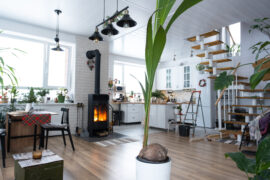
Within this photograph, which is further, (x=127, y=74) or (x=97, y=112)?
(x=127, y=74)

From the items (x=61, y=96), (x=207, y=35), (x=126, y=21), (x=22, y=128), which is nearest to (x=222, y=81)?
(x=126, y=21)

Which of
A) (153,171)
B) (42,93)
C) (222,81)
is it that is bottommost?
(153,171)

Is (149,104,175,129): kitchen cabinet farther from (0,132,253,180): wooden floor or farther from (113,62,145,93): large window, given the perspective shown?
(113,62,145,93): large window

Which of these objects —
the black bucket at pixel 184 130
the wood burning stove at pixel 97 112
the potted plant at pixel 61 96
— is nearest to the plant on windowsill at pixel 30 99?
the potted plant at pixel 61 96

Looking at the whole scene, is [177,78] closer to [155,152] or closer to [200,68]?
[200,68]

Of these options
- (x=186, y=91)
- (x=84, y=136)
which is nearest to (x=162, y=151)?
(x=84, y=136)

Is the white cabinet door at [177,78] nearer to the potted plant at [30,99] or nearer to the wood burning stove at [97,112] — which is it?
the wood burning stove at [97,112]

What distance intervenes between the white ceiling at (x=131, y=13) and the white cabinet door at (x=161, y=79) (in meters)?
3.39

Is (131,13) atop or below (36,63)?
atop

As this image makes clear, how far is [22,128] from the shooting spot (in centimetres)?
355

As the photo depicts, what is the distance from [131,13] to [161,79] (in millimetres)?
4763

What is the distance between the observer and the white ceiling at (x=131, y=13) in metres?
3.62

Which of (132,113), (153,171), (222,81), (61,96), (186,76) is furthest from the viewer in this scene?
(186,76)

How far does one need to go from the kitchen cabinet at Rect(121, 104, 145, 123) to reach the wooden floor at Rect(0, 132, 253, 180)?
9.79 feet
